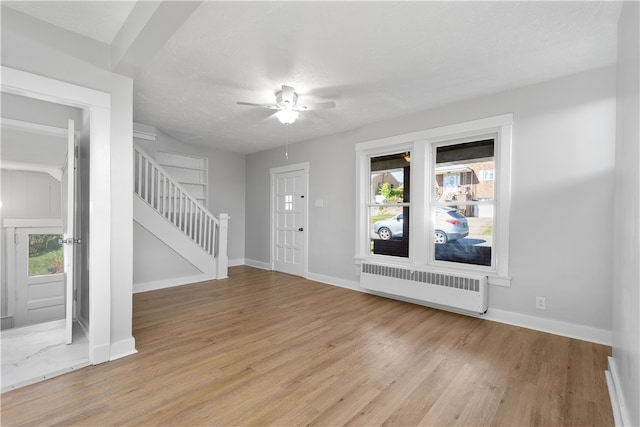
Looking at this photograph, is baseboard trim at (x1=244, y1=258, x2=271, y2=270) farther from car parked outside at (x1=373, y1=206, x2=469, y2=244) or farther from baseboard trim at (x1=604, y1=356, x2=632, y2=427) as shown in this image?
baseboard trim at (x1=604, y1=356, x2=632, y2=427)

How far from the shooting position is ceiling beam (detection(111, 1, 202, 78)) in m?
1.71

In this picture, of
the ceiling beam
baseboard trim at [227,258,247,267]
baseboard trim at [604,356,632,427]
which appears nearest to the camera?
baseboard trim at [604,356,632,427]

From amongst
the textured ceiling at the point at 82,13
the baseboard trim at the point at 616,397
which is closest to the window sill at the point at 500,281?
the baseboard trim at the point at 616,397

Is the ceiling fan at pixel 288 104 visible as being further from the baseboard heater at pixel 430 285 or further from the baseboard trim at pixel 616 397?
the baseboard trim at pixel 616 397

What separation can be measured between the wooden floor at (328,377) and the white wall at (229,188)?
3.10 m

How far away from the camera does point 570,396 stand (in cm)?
191

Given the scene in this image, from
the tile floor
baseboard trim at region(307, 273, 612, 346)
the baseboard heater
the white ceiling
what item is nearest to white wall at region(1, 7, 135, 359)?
the white ceiling

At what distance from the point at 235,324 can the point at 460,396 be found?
2.17 m

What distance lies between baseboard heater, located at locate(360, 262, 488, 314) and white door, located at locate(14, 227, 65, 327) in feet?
12.4

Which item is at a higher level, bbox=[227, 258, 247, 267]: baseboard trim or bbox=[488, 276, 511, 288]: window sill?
bbox=[488, 276, 511, 288]: window sill

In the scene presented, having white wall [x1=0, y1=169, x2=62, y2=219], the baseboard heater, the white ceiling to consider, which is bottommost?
the baseboard heater

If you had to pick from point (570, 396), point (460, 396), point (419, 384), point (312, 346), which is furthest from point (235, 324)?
point (570, 396)

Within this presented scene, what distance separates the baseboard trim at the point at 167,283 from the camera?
4391 mm

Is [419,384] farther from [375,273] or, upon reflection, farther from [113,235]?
[113,235]
